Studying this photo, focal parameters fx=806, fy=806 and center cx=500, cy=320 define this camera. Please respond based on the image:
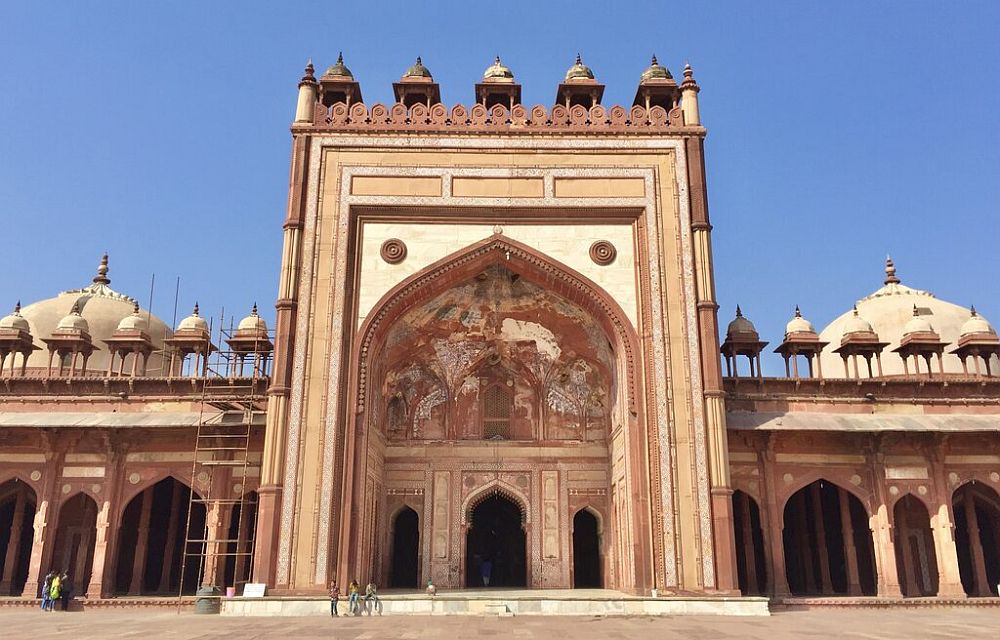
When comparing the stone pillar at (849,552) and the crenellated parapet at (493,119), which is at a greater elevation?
the crenellated parapet at (493,119)

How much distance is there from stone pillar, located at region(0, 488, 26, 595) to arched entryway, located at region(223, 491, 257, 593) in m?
4.44

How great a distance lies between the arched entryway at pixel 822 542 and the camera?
62.3 feet

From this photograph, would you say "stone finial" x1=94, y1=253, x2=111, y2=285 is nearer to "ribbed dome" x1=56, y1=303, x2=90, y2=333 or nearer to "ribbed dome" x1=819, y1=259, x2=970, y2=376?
"ribbed dome" x1=56, y1=303, x2=90, y2=333

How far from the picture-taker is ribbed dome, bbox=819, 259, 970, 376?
25672 millimetres

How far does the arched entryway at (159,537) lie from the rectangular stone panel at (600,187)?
11.0 meters

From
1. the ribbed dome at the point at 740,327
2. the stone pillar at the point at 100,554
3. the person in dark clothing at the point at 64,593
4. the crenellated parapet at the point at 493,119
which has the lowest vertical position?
the person in dark clothing at the point at 64,593

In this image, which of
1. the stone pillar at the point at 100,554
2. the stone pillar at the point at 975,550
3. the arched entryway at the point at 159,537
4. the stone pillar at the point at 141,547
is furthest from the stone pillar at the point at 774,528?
the stone pillar at the point at 100,554

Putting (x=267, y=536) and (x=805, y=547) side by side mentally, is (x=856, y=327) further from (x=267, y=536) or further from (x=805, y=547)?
(x=267, y=536)

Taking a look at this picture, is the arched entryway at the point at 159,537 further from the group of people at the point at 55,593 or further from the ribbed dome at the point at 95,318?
the ribbed dome at the point at 95,318

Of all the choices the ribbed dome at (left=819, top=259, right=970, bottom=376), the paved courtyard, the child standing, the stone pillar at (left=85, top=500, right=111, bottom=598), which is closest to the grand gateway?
the stone pillar at (left=85, top=500, right=111, bottom=598)

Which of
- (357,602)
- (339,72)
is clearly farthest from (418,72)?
(357,602)

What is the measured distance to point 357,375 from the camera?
1585cm

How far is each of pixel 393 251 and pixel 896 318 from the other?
1843 centimetres

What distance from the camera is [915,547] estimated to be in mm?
18609
